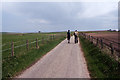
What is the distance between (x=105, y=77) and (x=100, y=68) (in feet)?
5.68

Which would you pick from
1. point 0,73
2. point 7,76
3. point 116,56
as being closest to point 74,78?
point 7,76

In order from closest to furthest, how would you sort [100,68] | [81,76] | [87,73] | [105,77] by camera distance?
[105,77]
[81,76]
[87,73]
[100,68]

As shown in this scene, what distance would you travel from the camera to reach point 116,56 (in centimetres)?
984

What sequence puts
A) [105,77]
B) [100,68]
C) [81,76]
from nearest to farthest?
[105,77] → [81,76] → [100,68]

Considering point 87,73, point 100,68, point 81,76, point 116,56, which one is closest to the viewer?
point 81,76

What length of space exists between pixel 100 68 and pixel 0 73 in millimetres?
4968

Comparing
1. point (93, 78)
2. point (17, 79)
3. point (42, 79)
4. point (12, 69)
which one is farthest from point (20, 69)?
point (93, 78)

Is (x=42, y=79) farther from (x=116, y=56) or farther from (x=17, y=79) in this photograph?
(x=116, y=56)

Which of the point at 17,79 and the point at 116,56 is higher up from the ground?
the point at 116,56

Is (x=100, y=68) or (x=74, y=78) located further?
(x=100, y=68)

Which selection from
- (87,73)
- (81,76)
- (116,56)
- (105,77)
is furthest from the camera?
(116,56)

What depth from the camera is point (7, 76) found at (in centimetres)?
733

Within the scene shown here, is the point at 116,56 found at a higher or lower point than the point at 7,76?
higher

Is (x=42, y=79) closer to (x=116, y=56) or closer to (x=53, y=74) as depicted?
(x=53, y=74)
